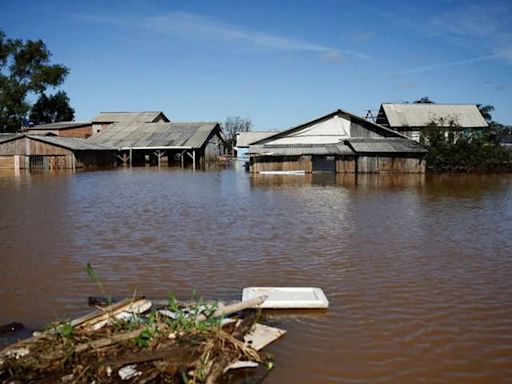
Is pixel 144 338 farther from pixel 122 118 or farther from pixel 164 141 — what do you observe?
pixel 122 118

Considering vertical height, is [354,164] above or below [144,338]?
above

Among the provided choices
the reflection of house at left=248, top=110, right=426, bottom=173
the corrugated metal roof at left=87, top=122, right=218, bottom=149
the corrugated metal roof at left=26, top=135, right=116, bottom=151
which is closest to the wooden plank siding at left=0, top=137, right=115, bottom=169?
the corrugated metal roof at left=26, top=135, right=116, bottom=151

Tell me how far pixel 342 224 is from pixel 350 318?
6362 mm

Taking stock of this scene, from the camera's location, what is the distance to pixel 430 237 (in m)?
10.8

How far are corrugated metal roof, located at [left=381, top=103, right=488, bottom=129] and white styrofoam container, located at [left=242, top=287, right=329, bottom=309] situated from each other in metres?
34.9

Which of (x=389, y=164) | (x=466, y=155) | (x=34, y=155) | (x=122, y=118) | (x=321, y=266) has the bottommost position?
(x=321, y=266)

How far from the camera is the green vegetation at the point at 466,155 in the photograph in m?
29.8

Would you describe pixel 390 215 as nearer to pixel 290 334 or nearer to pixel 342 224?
pixel 342 224

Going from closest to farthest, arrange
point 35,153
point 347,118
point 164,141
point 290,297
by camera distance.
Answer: point 290,297
point 347,118
point 35,153
point 164,141

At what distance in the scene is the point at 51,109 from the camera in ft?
225

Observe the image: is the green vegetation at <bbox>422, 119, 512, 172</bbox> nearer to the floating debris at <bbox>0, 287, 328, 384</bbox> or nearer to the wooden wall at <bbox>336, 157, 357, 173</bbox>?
the wooden wall at <bbox>336, 157, 357, 173</bbox>

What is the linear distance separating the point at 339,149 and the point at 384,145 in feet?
8.88

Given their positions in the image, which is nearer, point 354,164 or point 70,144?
point 354,164

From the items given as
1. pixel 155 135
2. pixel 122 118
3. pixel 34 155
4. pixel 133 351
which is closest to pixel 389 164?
pixel 155 135
